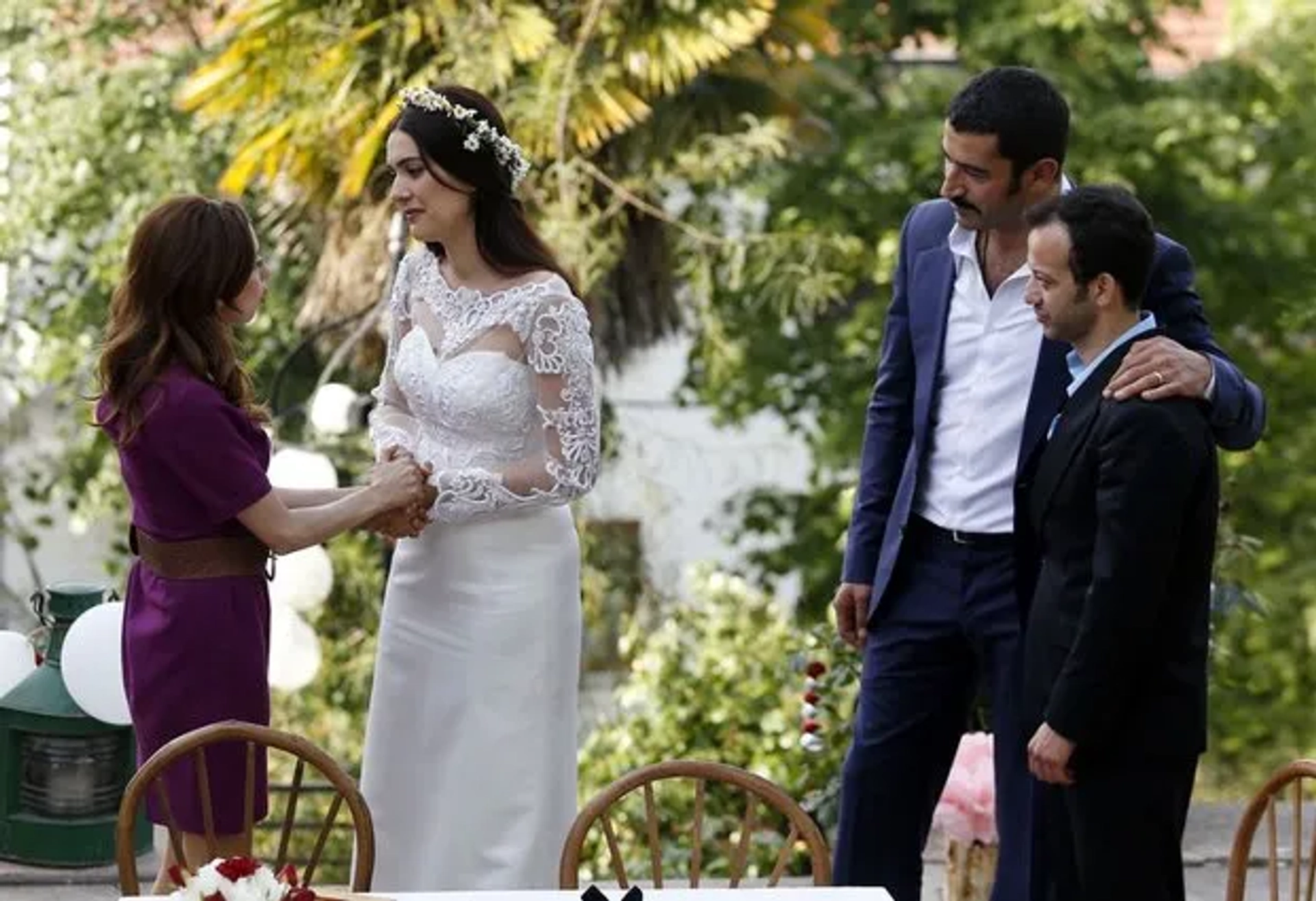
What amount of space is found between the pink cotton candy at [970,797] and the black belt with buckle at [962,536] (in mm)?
787

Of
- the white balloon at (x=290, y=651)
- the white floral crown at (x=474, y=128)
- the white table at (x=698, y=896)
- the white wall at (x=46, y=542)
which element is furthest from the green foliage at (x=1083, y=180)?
the white table at (x=698, y=896)

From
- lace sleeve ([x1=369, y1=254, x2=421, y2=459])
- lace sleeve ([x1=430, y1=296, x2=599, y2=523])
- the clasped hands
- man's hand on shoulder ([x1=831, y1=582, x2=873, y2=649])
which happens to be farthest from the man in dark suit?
lace sleeve ([x1=369, y1=254, x2=421, y2=459])

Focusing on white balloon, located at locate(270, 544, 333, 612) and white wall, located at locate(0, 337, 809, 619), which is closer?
white balloon, located at locate(270, 544, 333, 612)

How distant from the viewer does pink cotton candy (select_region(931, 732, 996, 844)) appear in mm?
5195

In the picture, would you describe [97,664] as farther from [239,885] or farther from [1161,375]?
[239,885]

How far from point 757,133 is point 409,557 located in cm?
411

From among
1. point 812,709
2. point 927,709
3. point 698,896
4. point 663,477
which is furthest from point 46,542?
point 698,896

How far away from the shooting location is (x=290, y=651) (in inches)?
252

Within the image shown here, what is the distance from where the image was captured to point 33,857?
19.8 ft

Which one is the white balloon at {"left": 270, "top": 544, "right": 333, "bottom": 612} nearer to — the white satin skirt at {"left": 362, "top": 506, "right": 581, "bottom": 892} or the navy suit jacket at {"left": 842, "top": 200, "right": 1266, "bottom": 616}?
the white satin skirt at {"left": 362, "top": 506, "right": 581, "bottom": 892}

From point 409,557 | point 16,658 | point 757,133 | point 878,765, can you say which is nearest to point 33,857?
point 16,658

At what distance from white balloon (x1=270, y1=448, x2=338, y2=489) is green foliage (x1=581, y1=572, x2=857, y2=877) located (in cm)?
115

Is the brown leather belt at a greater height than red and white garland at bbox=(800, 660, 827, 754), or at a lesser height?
greater

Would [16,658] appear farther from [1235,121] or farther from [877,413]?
[1235,121]
